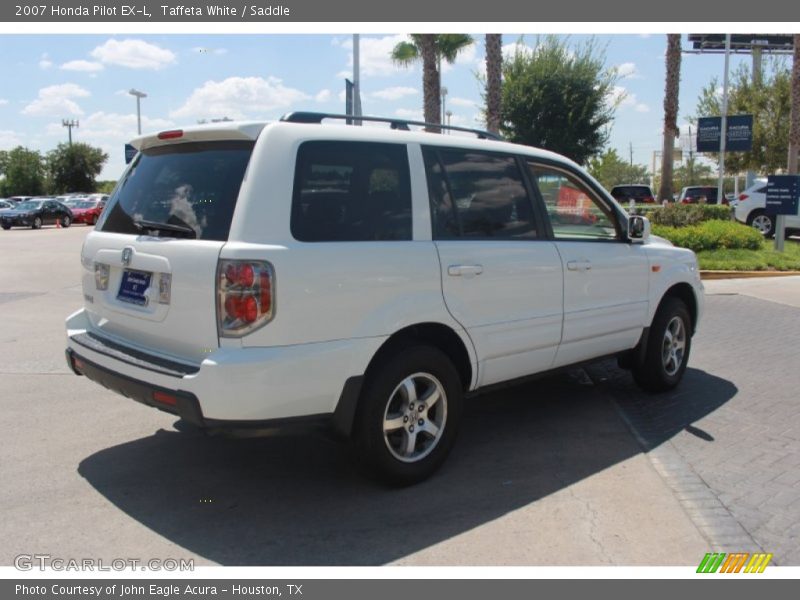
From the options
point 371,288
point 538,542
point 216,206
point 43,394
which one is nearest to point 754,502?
point 538,542

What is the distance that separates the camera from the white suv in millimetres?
3430

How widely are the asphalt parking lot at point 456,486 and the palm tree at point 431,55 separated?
43.3 feet

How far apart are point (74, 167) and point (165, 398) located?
7736cm

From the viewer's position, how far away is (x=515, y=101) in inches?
1075

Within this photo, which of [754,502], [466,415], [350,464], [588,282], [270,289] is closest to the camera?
[270,289]

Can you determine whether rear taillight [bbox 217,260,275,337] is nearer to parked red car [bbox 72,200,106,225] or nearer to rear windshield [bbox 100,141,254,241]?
rear windshield [bbox 100,141,254,241]

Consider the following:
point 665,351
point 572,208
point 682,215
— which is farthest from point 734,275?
point 572,208

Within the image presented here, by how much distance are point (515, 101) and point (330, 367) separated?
2547 cm

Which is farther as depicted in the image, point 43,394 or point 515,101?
point 515,101

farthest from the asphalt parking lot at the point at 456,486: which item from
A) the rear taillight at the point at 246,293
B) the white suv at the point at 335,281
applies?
the rear taillight at the point at 246,293

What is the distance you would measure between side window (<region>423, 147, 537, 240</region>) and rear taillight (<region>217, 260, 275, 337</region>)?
1166mm

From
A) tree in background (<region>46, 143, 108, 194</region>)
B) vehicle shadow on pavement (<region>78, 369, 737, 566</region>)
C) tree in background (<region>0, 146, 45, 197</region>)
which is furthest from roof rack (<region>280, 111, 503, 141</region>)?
tree in background (<region>0, 146, 45, 197</region>)

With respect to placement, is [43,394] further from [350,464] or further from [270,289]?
[270,289]

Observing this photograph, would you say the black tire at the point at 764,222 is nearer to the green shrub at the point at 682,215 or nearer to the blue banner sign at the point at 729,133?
the blue banner sign at the point at 729,133
